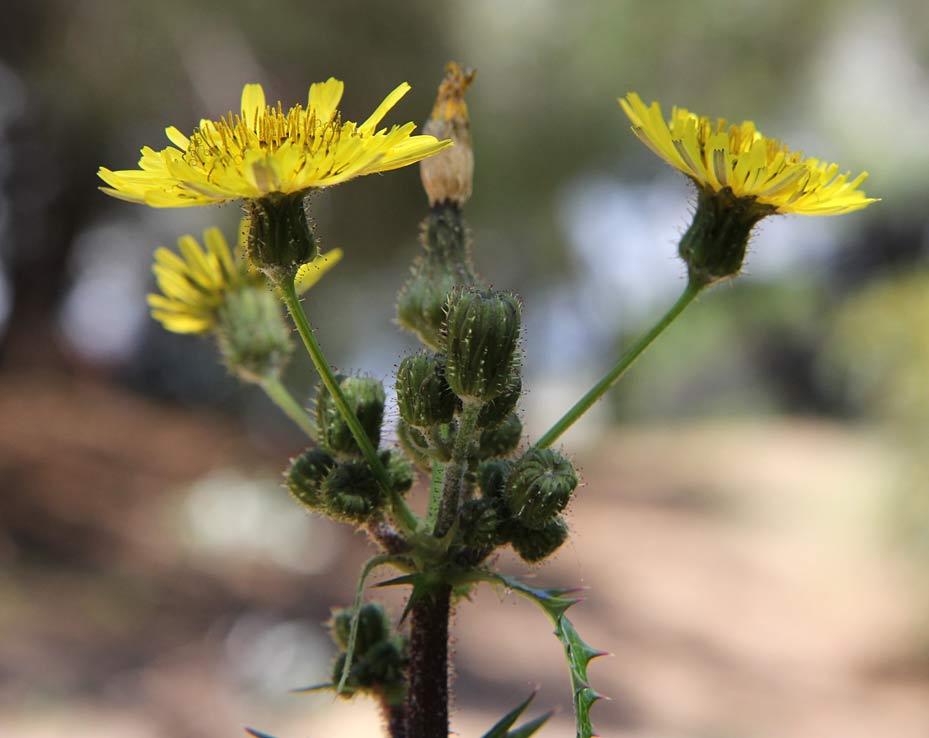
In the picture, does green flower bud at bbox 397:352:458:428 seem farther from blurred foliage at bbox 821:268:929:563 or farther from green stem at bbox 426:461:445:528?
blurred foliage at bbox 821:268:929:563

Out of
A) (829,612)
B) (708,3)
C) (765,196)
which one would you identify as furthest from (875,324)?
(765,196)

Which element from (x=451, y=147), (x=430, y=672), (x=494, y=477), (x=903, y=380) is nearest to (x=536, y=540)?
(x=494, y=477)

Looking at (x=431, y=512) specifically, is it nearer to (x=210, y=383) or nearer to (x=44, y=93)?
(x=44, y=93)

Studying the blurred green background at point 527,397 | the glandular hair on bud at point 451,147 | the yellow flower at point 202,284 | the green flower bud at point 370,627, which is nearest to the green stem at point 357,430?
the green flower bud at point 370,627

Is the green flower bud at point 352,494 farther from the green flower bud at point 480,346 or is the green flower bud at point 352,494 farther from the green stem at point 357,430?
the green flower bud at point 480,346

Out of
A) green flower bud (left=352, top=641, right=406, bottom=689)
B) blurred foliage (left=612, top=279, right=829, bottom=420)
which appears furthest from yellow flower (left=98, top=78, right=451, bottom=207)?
blurred foliage (left=612, top=279, right=829, bottom=420)
